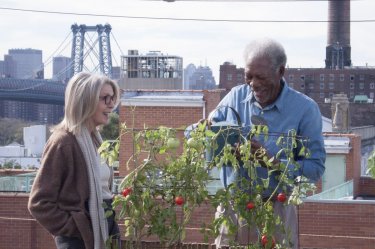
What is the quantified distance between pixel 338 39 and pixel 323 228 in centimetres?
7133

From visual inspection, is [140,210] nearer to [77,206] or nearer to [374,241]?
[77,206]

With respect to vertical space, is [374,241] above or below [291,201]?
below

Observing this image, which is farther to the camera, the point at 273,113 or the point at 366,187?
the point at 366,187

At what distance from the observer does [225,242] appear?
4160mm

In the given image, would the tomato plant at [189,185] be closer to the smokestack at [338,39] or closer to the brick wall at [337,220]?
the brick wall at [337,220]

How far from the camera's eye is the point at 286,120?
4.24 m

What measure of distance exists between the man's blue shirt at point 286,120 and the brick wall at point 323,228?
8.22 m

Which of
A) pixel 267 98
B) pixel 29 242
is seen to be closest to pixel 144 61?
pixel 29 242

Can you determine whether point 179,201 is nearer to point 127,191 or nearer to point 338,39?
point 127,191

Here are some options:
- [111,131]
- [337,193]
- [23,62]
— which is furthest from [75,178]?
[23,62]

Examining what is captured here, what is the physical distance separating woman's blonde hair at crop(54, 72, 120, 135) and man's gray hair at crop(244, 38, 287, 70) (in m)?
0.63

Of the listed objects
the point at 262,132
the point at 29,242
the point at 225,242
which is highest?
the point at 262,132

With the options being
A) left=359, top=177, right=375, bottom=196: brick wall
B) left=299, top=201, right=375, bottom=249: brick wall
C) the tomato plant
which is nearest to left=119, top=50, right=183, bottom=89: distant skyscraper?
left=359, top=177, right=375, bottom=196: brick wall

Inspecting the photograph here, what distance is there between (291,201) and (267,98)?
54cm
